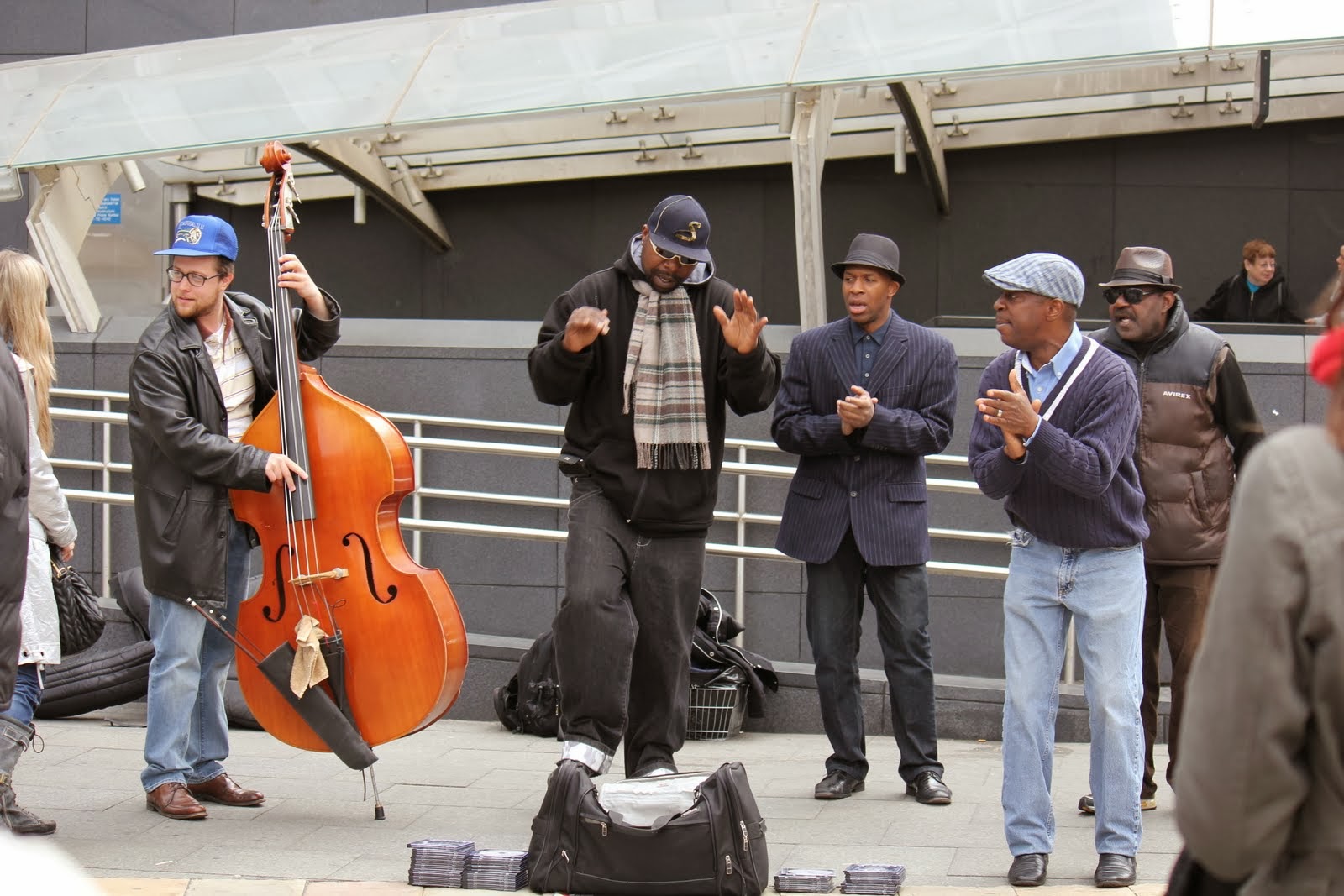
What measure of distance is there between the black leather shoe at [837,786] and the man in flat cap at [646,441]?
0.86m

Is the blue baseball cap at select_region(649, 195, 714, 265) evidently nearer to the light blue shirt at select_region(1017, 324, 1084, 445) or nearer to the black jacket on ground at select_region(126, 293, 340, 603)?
the light blue shirt at select_region(1017, 324, 1084, 445)

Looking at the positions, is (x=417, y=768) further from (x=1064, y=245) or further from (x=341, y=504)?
(x=1064, y=245)

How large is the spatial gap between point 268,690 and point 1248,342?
16.2ft

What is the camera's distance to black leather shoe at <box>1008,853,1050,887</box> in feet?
14.9

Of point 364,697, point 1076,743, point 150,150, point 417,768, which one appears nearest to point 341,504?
point 364,697

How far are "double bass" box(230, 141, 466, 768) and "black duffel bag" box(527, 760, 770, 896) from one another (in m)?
0.73

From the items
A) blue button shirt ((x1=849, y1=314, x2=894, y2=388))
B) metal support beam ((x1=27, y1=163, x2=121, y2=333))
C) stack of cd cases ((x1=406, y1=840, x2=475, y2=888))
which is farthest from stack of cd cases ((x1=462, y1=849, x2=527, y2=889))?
metal support beam ((x1=27, y1=163, x2=121, y2=333))

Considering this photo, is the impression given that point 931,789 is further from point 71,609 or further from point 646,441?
point 71,609

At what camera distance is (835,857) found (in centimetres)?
489

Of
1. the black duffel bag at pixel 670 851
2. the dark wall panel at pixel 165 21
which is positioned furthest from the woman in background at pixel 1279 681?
the dark wall panel at pixel 165 21

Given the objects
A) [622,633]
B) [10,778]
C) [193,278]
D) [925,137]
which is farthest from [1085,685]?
[925,137]

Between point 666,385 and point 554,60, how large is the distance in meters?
3.62

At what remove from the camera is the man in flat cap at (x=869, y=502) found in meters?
5.77

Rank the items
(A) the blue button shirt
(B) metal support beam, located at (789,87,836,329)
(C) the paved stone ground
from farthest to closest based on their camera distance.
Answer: (B) metal support beam, located at (789,87,836,329)
(A) the blue button shirt
(C) the paved stone ground
